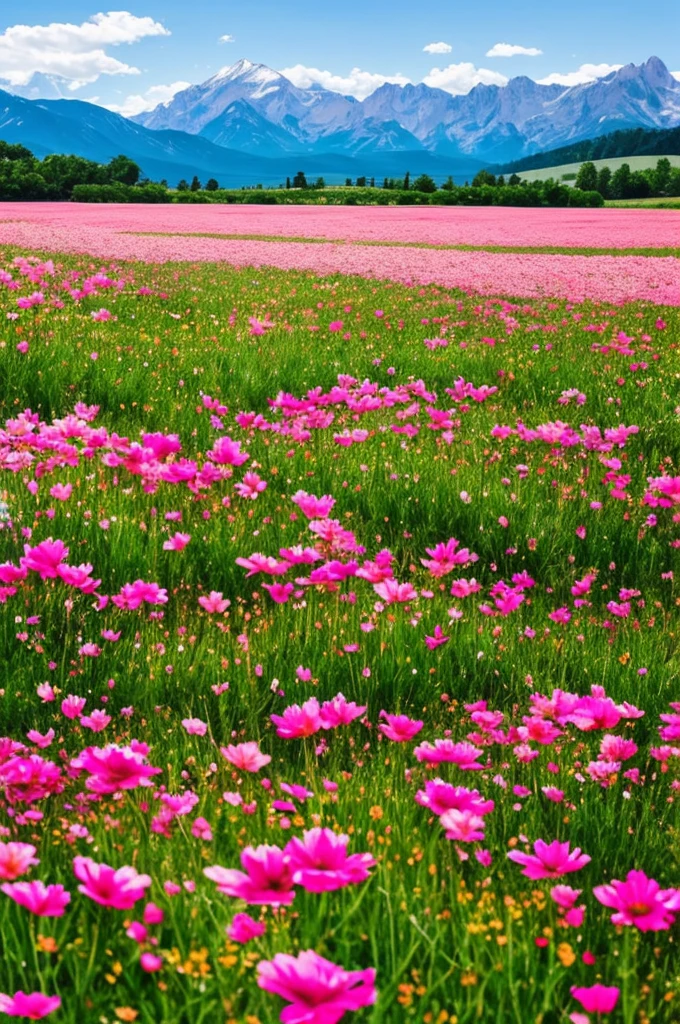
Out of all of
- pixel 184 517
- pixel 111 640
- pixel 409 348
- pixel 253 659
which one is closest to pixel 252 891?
pixel 253 659

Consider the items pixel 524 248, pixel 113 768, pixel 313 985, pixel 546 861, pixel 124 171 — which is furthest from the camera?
pixel 124 171

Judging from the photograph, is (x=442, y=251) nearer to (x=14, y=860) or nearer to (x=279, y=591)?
(x=279, y=591)

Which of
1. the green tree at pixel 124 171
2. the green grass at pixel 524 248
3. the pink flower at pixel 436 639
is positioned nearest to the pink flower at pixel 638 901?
the pink flower at pixel 436 639

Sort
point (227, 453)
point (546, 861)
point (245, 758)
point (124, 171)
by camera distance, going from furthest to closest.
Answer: point (124, 171) → point (227, 453) → point (245, 758) → point (546, 861)

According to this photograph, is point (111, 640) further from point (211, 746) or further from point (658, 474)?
point (658, 474)

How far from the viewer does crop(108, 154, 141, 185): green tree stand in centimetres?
10394

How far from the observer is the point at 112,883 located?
1604mm

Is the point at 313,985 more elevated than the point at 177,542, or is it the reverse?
the point at 177,542

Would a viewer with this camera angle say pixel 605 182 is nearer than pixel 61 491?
No

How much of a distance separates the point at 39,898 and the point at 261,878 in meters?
0.42

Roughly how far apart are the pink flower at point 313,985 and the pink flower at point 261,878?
203 millimetres

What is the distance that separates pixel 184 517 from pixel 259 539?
0.48 meters

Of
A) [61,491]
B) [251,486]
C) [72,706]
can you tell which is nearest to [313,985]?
[72,706]

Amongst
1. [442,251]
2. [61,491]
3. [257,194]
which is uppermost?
[257,194]
